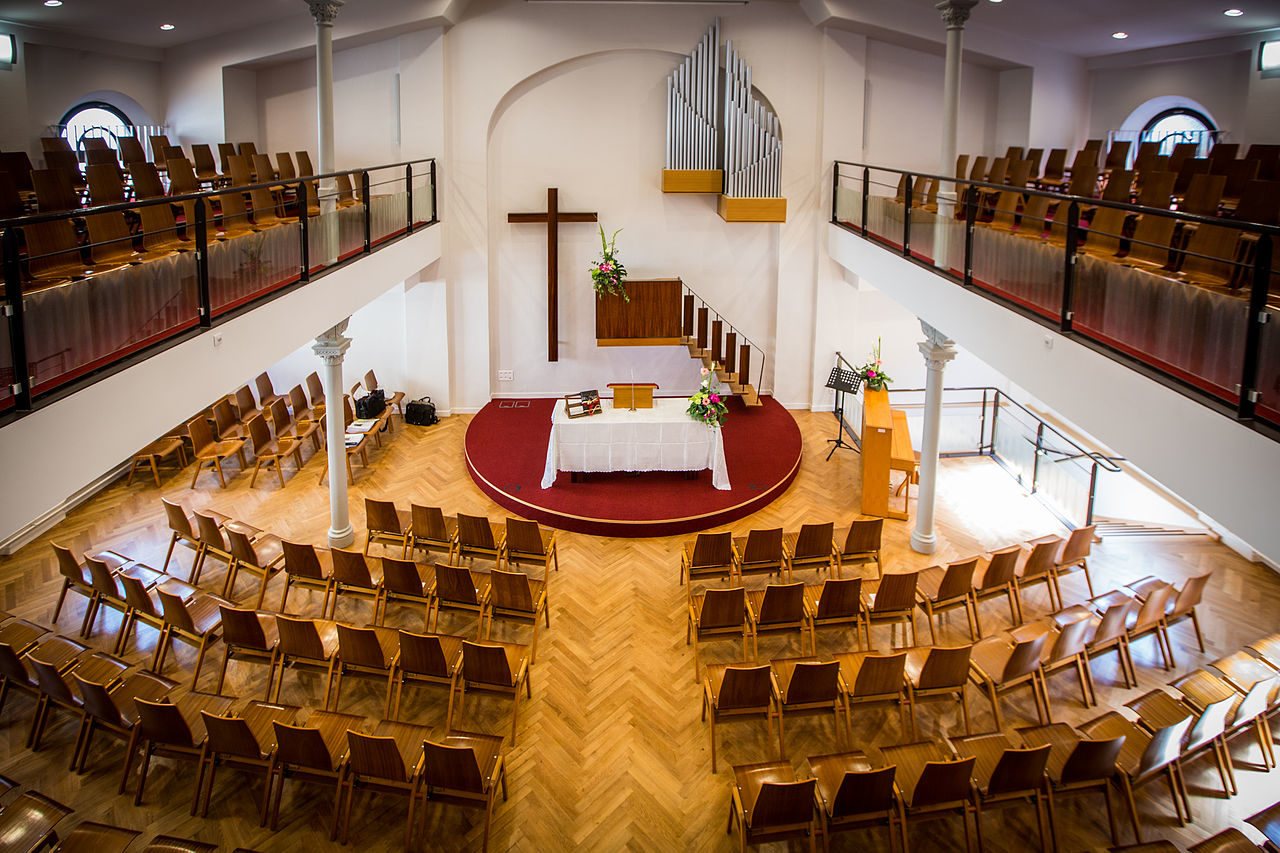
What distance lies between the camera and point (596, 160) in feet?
44.1

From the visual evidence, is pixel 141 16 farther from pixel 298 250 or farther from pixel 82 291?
pixel 82 291

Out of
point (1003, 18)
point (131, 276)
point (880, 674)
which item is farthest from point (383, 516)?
point (1003, 18)

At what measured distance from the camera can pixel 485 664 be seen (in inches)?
254

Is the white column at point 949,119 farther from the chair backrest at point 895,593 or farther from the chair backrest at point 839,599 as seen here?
the chair backrest at point 839,599

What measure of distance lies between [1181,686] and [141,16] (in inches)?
489

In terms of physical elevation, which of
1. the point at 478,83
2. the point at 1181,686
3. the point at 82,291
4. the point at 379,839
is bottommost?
the point at 379,839

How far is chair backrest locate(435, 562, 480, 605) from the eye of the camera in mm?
7535

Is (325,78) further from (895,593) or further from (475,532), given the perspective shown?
(895,593)

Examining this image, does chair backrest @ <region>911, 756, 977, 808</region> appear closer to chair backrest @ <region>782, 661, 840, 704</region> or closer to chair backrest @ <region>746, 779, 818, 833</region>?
chair backrest @ <region>746, 779, 818, 833</region>

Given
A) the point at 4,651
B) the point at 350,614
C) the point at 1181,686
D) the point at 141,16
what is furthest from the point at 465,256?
the point at 1181,686

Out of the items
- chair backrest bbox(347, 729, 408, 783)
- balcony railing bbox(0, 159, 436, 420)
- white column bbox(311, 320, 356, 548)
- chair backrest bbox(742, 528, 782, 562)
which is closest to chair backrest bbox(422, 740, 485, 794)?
chair backrest bbox(347, 729, 408, 783)

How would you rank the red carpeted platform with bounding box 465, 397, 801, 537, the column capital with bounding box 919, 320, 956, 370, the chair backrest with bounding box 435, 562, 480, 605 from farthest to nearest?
the red carpeted platform with bounding box 465, 397, 801, 537 → the column capital with bounding box 919, 320, 956, 370 → the chair backrest with bounding box 435, 562, 480, 605

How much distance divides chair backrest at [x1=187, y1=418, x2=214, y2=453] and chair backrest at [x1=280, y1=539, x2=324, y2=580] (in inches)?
155

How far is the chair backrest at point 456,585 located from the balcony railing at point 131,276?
266cm
